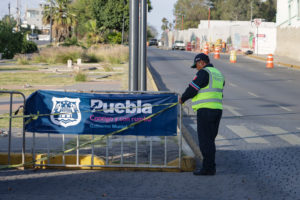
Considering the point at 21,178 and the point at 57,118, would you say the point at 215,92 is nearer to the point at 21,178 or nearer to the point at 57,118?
the point at 57,118

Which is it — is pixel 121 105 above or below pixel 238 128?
above

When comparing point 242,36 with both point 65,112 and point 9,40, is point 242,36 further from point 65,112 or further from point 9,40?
point 65,112

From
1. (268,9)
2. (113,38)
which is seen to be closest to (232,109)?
(113,38)

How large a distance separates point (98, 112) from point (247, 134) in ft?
14.6

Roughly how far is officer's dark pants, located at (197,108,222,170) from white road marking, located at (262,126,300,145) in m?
3.29

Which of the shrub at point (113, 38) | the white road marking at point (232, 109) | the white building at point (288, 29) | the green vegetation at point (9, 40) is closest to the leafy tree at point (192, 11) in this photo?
the shrub at point (113, 38)

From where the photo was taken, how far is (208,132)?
7.82m

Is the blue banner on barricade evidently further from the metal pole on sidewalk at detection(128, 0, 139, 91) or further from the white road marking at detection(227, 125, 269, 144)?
the white road marking at detection(227, 125, 269, 144)

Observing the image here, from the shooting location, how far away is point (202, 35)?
87125 millimetres

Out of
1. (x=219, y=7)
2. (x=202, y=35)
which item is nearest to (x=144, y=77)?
(x=202, y=35)

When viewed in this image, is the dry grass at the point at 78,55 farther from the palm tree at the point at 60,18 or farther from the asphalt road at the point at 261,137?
the palm tree at the point at 60,18

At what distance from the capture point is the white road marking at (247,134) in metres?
10.7

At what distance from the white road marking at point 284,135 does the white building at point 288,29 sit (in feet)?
112

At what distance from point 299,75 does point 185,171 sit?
78.2ft
